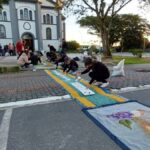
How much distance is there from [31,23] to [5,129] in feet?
112

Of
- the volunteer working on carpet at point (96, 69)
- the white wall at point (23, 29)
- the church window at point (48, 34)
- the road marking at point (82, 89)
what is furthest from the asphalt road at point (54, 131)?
the church window at point (48, 34)

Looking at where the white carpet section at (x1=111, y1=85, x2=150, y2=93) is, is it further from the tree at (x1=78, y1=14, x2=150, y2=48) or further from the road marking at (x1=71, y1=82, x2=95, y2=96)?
the tree at (x1=78, y1=14, x2=150, y2=48)

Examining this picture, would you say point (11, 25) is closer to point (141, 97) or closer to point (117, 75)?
point (117, 75)

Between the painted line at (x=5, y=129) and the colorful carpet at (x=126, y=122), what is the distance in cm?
160

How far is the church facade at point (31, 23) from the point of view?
33.3 m

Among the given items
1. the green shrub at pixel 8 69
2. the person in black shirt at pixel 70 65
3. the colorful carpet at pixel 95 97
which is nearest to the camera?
the colorful carpet at pixel 95 97

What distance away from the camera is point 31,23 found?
3553 centimetres

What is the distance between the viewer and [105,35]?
59.7 ft

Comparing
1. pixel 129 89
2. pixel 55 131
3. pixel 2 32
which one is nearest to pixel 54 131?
pixel 55 131

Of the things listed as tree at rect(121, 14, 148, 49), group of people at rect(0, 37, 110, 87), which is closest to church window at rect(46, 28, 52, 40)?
tree at rect(121, 14, 148, 49)

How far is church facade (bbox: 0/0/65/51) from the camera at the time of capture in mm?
33281

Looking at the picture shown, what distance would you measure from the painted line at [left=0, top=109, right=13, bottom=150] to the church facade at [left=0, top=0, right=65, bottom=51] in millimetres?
29190

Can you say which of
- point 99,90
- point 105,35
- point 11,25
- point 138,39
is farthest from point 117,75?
point 138,39

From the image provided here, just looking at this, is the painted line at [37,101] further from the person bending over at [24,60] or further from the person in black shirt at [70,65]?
the person bending over at [24,60]
